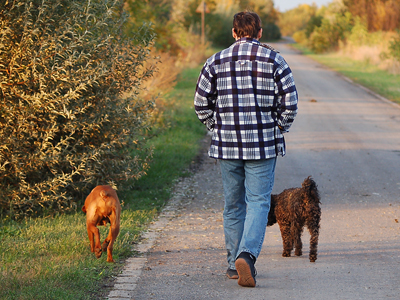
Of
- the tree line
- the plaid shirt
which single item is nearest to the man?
the plaid shirt

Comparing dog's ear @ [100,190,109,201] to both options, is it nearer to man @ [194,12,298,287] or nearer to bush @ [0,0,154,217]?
man @ [194,12,298,287]

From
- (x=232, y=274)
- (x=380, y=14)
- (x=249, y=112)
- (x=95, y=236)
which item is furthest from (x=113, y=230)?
(x=380, y=14)

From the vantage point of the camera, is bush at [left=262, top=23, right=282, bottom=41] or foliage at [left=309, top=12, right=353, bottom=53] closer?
foliage at [left=309, top=12, right=353, bottom=53]

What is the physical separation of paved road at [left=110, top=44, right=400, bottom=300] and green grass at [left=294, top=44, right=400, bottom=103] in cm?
790

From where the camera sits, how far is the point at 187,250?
5320 millimetres

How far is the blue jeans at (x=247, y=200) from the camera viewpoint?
425 cm

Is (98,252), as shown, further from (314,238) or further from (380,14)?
(380,14)

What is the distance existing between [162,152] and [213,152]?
18.2 feet

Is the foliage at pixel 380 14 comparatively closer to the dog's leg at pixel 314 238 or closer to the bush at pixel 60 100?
the bush at pixel 60 100

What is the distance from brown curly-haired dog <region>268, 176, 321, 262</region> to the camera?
4.80 metres

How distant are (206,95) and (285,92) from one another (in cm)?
64

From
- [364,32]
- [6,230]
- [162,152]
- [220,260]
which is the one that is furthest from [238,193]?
[364,32]

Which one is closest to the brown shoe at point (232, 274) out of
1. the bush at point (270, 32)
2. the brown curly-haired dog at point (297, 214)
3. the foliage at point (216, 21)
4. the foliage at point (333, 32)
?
the brown curly-haired dog at point (297, 214)

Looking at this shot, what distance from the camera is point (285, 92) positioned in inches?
163
